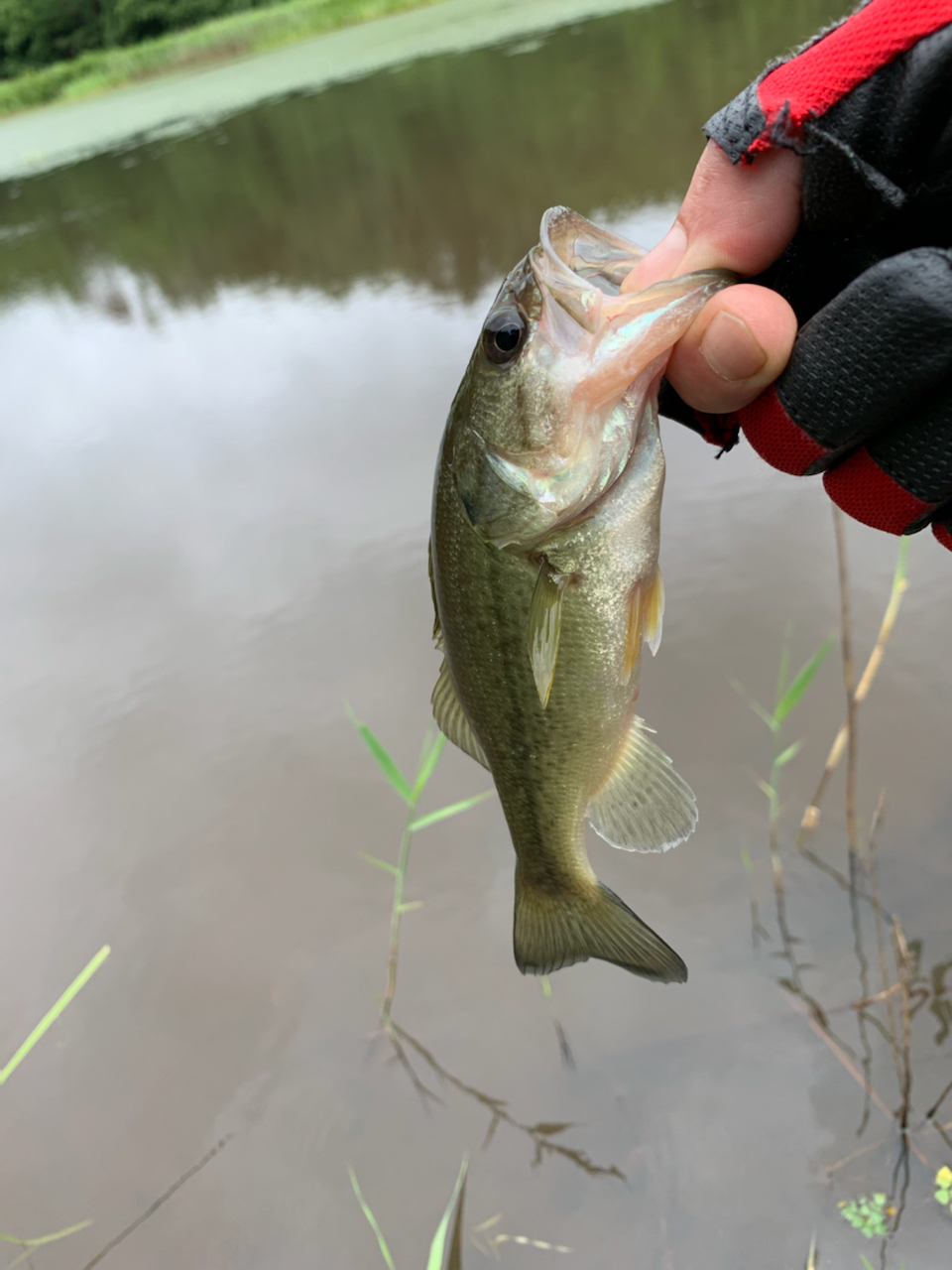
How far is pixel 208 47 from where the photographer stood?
30750 mm

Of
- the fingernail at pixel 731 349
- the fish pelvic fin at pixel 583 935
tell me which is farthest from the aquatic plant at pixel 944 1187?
the fingernail at pixel 731 349

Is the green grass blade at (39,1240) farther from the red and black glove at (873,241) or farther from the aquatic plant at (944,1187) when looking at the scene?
the red and black glove at (873,241)

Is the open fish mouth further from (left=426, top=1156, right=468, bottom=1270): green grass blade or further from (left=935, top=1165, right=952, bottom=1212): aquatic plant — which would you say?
(left=935, top=1165, right=952, bottom=1212): aquatic plant

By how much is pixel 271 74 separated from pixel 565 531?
26.4 m

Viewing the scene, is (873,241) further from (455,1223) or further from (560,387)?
(455,1223)

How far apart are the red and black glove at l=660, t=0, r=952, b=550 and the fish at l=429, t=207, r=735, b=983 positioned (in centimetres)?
20

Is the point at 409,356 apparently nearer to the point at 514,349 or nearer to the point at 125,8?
the point at 514,349

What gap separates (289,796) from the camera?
3615 mm

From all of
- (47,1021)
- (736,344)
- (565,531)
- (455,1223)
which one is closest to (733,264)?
(736,344)

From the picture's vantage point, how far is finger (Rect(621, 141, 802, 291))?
1351 millimetres

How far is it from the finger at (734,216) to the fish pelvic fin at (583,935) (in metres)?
1.17

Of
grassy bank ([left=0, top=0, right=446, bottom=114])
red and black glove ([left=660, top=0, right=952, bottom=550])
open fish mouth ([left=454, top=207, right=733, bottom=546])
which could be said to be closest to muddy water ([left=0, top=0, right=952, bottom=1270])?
red and black glove ([left=660, top=0, right=952, bottom=550])

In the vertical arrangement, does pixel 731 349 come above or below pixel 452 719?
above

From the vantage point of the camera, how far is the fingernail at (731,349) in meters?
1.30
